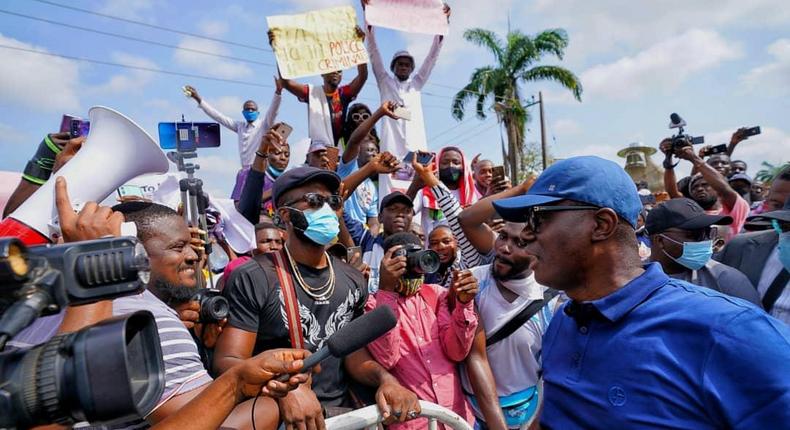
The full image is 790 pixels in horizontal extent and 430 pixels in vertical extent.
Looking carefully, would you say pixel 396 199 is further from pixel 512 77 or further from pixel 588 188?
pixel 512 77

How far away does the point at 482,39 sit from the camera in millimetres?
24297

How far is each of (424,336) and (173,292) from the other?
54.2 inches

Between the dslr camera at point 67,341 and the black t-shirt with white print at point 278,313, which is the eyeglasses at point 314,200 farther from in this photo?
the dslr camera at point 67,341

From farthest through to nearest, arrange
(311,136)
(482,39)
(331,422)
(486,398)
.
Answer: (482,39) < (311,136) < (486,398) < (331,422)

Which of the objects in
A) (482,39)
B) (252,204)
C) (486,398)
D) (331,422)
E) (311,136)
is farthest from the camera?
(482,39)

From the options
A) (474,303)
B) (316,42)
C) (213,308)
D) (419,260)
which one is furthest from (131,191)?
(474,303)

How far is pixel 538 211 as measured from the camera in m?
1.84

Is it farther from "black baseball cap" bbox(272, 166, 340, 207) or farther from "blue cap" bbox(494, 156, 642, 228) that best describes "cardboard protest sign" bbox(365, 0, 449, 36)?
"blue cap" bbox(494, 156, 642, 228)

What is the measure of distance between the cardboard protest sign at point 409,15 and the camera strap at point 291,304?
4.34 metres

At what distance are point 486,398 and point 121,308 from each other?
1973 mm

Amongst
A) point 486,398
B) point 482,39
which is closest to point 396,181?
point 486,398

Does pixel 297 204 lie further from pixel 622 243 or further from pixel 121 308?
pixel 622 243

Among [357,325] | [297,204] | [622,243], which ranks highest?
[297,204]

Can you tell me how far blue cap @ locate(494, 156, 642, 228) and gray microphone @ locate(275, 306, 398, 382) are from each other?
592 millimetres
